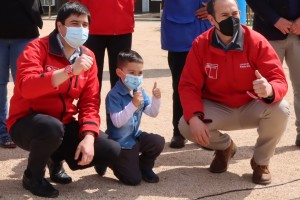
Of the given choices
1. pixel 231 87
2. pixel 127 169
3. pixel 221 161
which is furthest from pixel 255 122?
pixel 127 169

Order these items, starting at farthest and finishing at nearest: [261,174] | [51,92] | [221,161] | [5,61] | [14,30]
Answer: [5,61] → [14,30] → [221,161] → [261,174] → [51,92]

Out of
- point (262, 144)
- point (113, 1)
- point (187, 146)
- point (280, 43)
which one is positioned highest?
point (113, 1)

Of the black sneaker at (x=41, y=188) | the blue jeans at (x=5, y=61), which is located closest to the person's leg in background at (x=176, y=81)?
the blue jeans at (x=5, y=61)

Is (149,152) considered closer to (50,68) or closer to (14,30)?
(50,68)

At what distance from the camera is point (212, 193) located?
4070mm

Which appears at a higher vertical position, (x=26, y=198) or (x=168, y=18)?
(x=168, y=18)

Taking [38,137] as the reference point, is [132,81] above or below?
above

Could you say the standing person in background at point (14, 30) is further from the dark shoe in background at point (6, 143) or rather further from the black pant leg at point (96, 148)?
the black pant leg at point (96, 148)

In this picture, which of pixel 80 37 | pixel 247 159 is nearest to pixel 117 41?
pixel 80 37

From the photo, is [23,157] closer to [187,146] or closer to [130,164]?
[130,164]

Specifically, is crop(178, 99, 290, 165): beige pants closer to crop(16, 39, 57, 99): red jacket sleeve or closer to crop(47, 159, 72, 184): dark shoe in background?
crop(47, 159, 72, 184): dark shoe in background

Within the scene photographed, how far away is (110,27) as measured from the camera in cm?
494

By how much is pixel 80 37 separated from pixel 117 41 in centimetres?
109

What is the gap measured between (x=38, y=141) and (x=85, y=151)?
30 centimetres
